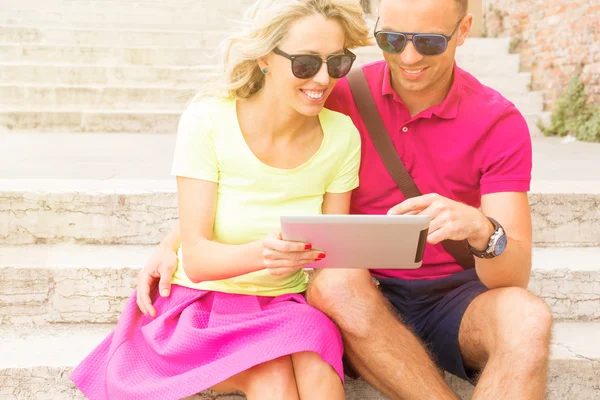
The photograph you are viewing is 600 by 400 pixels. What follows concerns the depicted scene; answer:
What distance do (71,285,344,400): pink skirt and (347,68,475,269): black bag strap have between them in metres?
0.44

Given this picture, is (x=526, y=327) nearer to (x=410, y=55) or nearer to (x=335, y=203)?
(x=335, y=203)

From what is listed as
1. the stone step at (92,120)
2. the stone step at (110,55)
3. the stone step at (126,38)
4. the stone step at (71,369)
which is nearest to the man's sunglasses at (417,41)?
the stone step at (71,369)

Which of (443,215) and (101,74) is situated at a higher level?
(443,215)

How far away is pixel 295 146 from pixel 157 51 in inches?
175

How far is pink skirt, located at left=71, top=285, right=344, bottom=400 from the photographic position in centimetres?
178

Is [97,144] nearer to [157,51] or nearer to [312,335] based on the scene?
[157,51]

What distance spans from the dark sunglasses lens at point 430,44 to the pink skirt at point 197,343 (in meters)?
0.76

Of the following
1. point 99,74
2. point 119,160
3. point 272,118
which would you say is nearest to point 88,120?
point 99,74

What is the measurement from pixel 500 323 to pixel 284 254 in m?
0.58

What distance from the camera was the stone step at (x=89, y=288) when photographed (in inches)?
97.0

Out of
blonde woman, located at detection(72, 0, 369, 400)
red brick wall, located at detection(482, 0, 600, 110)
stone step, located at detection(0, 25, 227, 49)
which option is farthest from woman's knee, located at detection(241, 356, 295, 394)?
stone step, located at detection(0, 25, 227, 49)

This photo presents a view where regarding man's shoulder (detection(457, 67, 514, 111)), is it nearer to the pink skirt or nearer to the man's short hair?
the man's short hair

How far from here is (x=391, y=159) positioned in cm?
208

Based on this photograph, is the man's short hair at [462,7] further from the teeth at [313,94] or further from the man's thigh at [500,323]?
the man's thigh at [500,323]
